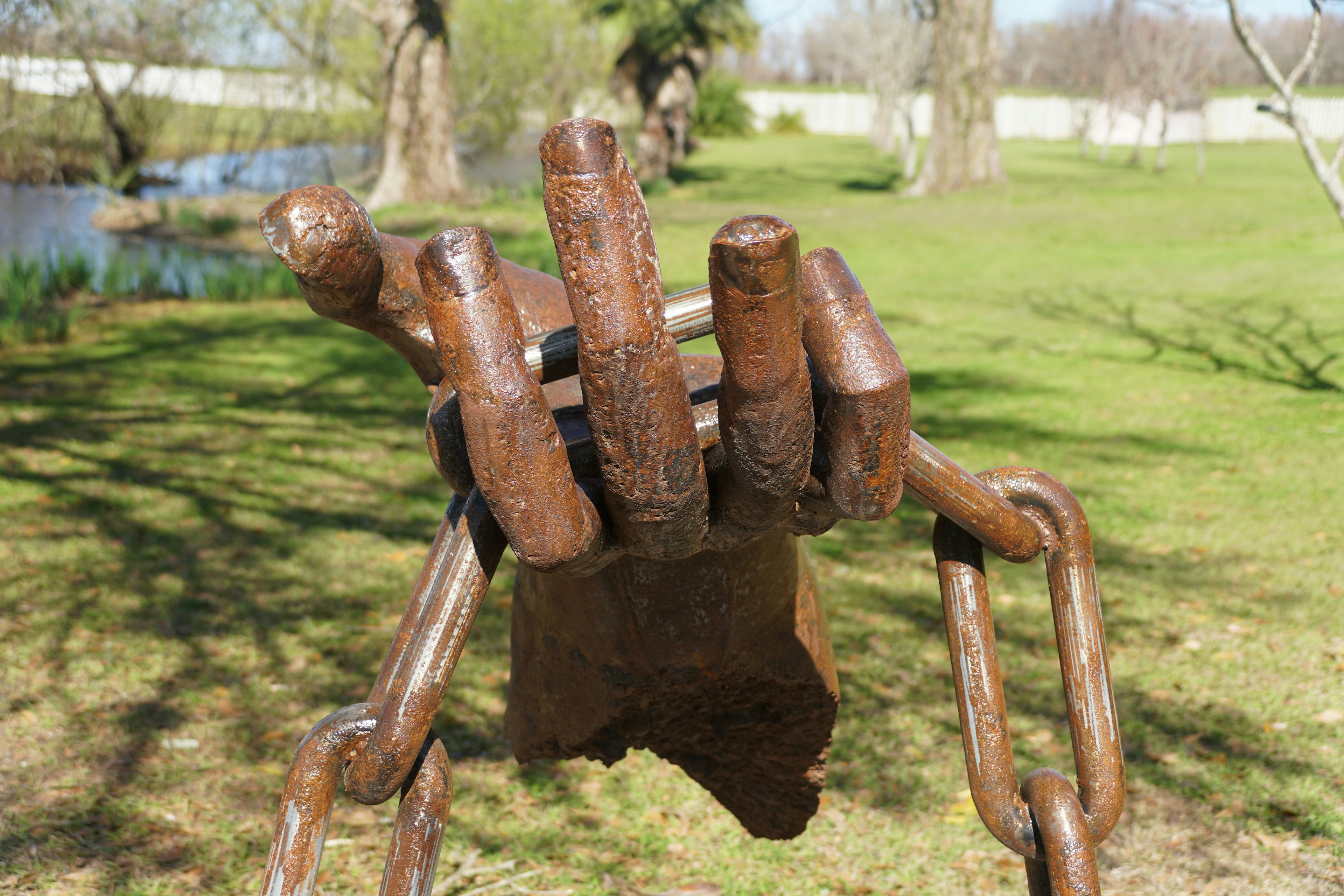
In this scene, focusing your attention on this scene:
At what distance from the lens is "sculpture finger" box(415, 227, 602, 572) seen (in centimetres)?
100

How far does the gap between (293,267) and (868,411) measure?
61 cm

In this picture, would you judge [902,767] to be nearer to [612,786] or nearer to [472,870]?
[612,786]

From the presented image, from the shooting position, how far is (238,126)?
61.3 feet

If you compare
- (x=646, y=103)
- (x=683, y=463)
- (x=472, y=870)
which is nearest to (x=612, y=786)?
(x=472, y=870)

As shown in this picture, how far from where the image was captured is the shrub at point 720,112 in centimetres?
4516

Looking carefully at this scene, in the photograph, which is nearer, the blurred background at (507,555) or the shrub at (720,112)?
the blurred background at (507,555)

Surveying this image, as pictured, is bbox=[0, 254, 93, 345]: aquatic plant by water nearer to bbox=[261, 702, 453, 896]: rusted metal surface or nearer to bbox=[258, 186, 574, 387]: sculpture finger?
bbox=[258, 186, 574, 387]: sculpture finger

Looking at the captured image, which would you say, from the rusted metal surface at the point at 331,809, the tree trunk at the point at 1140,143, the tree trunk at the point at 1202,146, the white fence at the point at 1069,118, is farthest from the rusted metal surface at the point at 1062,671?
the white fence at the point at 1069,118

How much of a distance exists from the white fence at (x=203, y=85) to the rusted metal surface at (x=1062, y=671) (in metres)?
14.7

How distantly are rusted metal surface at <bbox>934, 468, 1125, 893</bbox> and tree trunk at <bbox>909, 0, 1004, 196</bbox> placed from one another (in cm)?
1957

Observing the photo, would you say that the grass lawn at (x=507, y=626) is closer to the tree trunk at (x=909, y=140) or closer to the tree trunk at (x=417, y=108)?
the tree trunk at (x=417, y=108)

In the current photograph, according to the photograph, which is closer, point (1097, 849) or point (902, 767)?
point (1097, 849)


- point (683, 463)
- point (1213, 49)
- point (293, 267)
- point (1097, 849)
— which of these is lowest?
point (1097, 849)

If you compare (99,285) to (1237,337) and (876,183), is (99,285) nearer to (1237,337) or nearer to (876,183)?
(1237,337)
